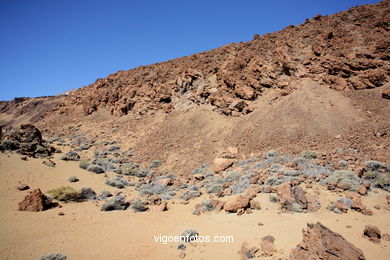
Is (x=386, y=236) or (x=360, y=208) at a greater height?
(x=360, y=208)

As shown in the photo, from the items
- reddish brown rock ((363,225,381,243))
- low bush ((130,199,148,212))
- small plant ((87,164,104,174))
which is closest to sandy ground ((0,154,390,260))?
reddish brown rock ((363,225,381,243))

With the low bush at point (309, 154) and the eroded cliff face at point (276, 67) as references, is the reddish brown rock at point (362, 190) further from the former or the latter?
the eroded cliff face at point (276, 67)

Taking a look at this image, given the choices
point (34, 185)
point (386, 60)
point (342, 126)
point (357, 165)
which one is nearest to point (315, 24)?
point (386, 60)

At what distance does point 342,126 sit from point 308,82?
5972mm

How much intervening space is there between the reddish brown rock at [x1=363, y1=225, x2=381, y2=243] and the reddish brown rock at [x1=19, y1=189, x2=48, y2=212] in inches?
506

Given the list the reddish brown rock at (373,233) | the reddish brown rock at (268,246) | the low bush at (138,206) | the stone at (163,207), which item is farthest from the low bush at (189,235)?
the reddish brown rock at (373,233)

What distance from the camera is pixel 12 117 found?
200 feet

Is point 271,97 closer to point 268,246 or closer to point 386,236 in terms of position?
point 386,236

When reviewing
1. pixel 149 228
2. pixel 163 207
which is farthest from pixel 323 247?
pixel 163 207

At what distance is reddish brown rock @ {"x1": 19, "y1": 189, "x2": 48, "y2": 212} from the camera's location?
33.7 feet

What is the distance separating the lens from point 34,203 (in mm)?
10344

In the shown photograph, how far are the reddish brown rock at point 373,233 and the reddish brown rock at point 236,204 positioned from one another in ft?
13.9

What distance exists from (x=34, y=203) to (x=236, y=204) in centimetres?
930

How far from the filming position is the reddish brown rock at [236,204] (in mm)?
9797
